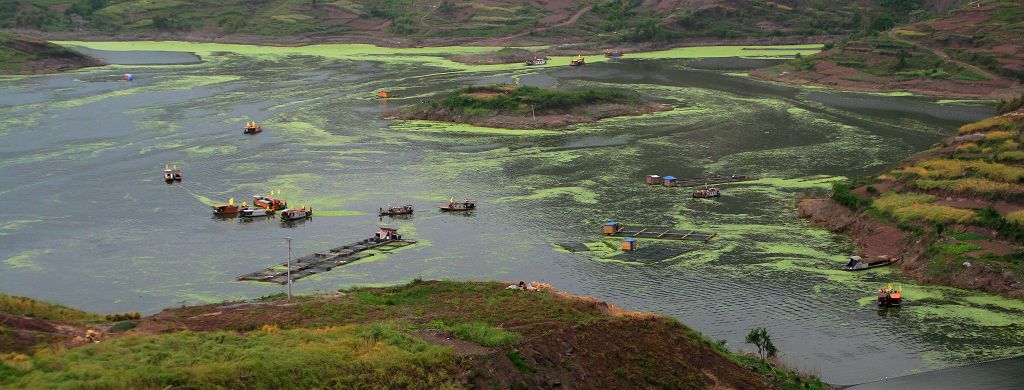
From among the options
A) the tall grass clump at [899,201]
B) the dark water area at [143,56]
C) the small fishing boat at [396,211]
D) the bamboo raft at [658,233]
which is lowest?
the bamboo raft at [658,233]

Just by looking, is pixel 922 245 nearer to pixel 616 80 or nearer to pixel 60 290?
pixel 60 290

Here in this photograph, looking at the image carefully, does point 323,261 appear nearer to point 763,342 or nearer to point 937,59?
point 763,342

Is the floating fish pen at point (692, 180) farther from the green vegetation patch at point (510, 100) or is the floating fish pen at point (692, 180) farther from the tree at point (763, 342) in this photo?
the tree at point (763, 342)

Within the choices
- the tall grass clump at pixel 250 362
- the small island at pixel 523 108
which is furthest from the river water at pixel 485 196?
the tall grass clump at pixel 250 362

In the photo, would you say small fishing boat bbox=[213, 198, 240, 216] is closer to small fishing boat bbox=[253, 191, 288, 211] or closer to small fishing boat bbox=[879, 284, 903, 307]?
small fishing boat bbox=[253, 191, 288, 211]

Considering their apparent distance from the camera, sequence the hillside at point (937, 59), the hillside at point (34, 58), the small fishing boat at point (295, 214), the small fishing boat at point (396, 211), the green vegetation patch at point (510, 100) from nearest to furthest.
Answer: the small fishing boat at point (295, 214)
the small fishing boat at point (396, 211)
the green vegetation patch at point (510, 100)
the hillside at point (937, 59)
the hillside at point (34, 58)

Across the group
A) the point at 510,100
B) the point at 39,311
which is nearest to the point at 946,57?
the point at 510,100
